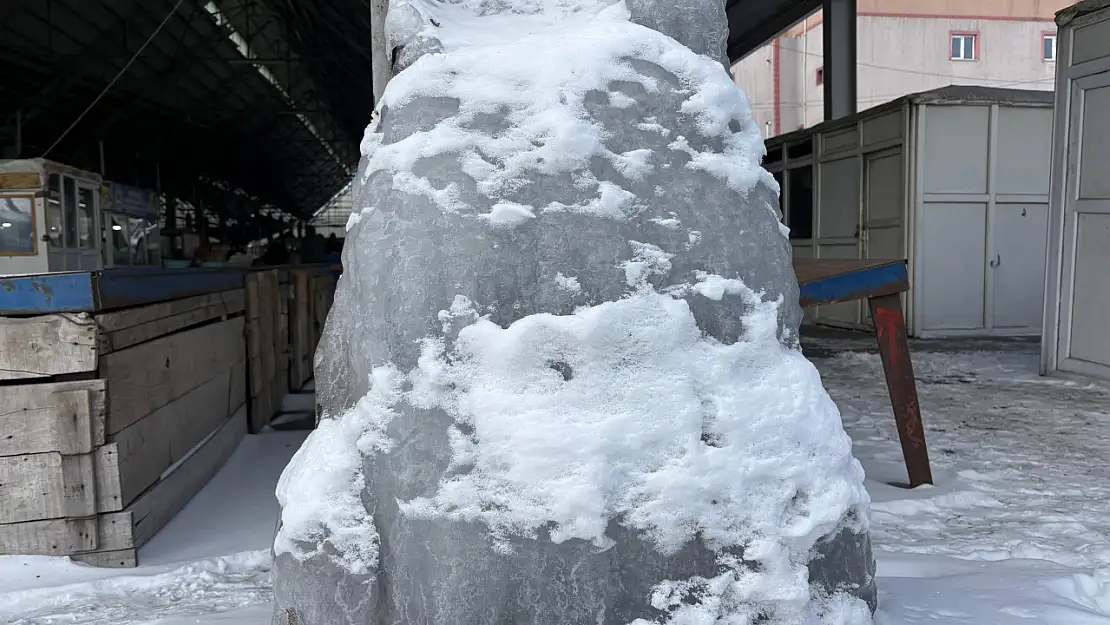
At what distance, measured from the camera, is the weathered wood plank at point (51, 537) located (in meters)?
2.78

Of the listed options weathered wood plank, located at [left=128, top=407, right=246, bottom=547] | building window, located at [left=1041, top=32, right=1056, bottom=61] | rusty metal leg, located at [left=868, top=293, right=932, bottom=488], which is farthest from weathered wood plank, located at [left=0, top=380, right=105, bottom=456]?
building window, located at [left=1041, top=32, right=1056, bottom=61]

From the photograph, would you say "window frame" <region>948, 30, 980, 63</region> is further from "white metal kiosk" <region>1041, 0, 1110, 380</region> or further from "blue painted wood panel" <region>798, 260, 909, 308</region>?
"blue painted wood panel" <region>798, 260, 909, 308</region>

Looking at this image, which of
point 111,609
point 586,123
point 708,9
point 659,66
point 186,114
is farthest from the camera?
point 186,114

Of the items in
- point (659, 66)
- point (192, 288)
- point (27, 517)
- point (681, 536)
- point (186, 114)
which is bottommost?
point (27, 517)

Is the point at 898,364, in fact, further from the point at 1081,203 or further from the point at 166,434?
the point at 1081,203

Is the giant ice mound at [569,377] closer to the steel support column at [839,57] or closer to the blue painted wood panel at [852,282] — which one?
the blue painted wood panel at [852,282]

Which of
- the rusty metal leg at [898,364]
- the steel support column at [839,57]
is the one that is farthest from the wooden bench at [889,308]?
the steel support column at [839,57]

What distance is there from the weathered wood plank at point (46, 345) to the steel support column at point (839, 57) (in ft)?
36.0

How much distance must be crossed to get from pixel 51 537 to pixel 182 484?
0.79m

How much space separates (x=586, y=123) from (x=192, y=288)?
3.05 m

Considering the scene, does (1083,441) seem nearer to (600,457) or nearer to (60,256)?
(600,457)

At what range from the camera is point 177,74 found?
13633 mm

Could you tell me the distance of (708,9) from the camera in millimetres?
2096

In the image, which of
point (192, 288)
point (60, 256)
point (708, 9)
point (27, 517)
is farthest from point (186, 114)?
point (708, 9)
